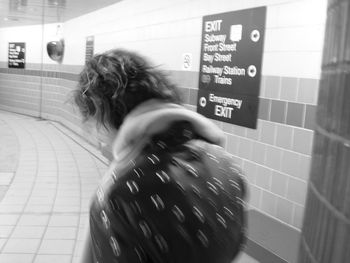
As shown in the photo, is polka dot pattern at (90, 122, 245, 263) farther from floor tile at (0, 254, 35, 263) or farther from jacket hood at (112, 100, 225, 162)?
floor tile at (0, 254, 35, 263)

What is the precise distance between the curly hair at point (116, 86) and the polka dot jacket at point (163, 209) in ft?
0.54

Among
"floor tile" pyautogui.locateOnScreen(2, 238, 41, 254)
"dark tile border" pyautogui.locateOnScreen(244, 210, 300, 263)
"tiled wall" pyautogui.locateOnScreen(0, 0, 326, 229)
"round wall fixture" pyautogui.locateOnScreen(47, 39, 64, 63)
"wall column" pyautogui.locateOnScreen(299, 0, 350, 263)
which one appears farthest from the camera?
"round wall fixture" pyautogui.locateOnScreen(47, 39, 64, 63)

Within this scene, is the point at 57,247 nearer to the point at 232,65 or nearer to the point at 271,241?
the point at 271,241

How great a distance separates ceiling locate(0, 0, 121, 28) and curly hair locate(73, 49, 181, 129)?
261 inches

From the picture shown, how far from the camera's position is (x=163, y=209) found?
1014 millimetres

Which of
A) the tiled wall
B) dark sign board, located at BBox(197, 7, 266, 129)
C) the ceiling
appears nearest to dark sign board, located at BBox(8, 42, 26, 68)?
the ceiling

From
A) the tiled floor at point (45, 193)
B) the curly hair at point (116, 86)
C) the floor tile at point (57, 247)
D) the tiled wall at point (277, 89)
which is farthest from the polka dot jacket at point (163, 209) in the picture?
the floor tile at point (57, 247)

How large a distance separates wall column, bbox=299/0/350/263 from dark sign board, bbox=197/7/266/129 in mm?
3245

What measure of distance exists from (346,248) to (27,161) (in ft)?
23.5

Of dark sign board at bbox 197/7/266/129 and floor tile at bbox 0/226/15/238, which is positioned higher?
dark sign board at bbox 197/7/266/129

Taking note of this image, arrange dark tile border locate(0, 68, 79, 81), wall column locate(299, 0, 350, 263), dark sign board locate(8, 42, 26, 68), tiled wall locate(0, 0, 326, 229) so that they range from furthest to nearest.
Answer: dark sign board locate(8, 42, 26, 68) → dark tile border locate(0, 68, 79, 81) → tiled wall locate(0, 0, 326, 229) → wall column locate(299, 0, 350, 263)

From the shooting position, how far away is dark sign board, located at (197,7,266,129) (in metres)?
4.20

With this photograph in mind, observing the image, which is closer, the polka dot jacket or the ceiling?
the polka dot jacket

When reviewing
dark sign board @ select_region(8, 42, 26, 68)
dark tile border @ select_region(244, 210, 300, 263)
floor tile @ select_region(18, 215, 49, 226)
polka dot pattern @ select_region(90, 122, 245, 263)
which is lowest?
floor tile @ select_region(18, 215, 49, 226)
